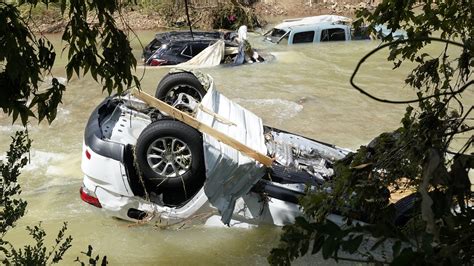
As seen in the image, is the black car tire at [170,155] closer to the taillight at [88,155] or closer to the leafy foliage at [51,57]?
the taillight at [88,155]

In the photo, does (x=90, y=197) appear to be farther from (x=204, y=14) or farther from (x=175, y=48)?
(x=204, y=14)

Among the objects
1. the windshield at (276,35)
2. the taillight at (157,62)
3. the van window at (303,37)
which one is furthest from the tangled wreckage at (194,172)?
the windshield at (276,35)

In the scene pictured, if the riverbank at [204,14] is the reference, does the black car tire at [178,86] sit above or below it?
above

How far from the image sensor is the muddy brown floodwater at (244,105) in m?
6.60

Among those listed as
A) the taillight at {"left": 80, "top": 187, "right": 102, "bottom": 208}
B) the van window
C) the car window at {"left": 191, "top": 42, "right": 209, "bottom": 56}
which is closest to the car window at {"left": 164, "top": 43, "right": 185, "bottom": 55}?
the car window at {"left": 191, "top": 42, "right": 209, "bottom": 56}

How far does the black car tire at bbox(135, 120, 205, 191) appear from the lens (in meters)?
6.14

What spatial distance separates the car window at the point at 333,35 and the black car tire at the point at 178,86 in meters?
12.1

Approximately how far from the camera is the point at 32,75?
239 centimetres

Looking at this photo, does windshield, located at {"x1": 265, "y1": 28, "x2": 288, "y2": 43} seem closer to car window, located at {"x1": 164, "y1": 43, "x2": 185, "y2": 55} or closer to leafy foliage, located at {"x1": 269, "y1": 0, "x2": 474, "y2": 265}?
car window, located at {"x1": 164, "y1": 43, "x2": 185, "y2": 55}

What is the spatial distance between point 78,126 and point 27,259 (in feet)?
31.1

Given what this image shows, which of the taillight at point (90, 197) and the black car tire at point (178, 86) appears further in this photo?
the black car tire at point (178, 86)

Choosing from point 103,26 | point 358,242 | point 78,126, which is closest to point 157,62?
point 78,126

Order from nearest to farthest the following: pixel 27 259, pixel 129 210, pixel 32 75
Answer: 1. pixel 32 75
2. pixel 27 259
3. pixel 129 210

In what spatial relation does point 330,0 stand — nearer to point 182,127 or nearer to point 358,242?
point 182,127
